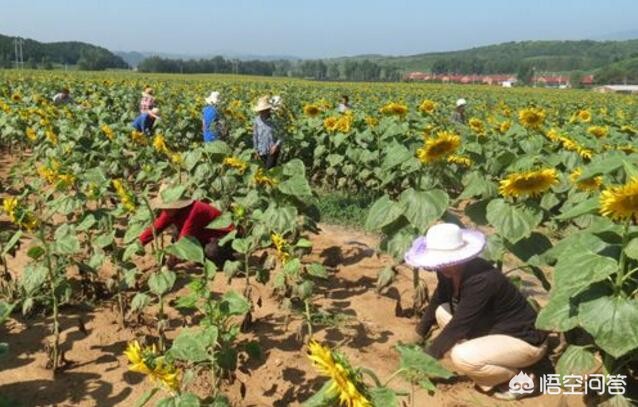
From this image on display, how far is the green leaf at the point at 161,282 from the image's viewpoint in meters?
3.07

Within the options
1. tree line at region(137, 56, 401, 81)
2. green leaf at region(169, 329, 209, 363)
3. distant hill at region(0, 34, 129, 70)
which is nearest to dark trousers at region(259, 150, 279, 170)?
green leaf at region(169, 329, 209, 363)

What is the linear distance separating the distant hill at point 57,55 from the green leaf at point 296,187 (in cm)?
5931

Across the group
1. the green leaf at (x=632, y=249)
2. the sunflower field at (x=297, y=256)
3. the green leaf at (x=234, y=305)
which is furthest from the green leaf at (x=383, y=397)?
the green leaf at (x=632, y=249)

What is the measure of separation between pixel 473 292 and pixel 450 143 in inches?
32.5

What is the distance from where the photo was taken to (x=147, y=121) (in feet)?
29.4

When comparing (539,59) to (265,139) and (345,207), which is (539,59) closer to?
(345,207)

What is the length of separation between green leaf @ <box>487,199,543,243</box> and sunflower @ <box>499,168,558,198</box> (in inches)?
4.1

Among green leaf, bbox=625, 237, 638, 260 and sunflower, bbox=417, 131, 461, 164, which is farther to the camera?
sunflower, bbox=417, 131, 461, 164

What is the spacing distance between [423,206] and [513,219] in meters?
0.46

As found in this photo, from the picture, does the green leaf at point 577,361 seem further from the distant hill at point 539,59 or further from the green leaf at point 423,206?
the distant hill at point 539,59

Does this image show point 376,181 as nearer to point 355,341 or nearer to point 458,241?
point 355,341

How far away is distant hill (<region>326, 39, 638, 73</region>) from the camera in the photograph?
4705 inches

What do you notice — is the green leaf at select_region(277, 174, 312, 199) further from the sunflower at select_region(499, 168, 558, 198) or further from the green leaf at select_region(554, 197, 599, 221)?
the green leaf at select_region(554, 197, 599, 221)

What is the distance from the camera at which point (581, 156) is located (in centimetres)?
541
